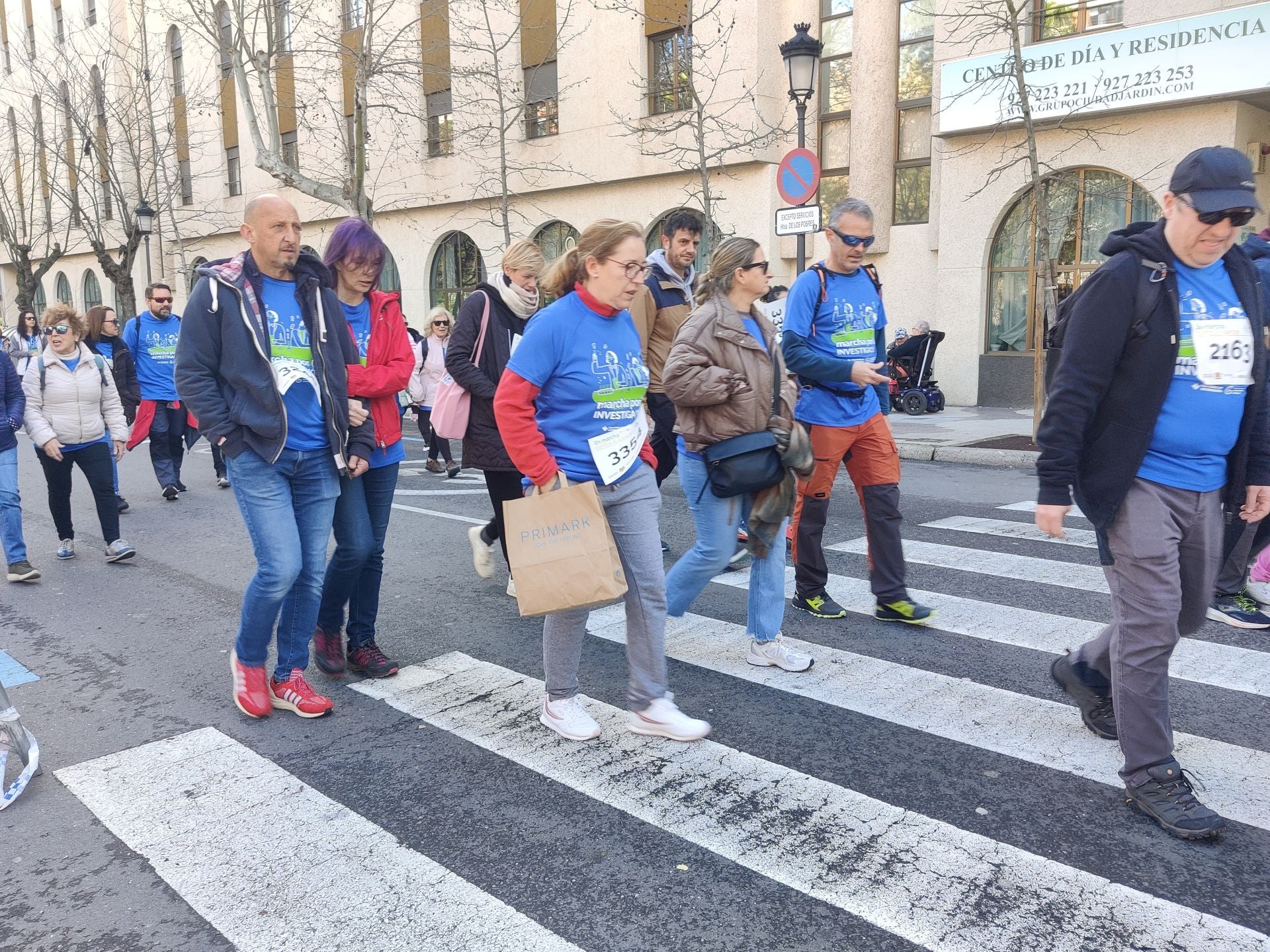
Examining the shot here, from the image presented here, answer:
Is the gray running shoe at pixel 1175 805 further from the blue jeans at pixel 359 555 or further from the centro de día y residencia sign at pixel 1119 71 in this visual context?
the centro de día y residencia sign at pixel 1119 71

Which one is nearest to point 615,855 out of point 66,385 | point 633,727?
point 633,727

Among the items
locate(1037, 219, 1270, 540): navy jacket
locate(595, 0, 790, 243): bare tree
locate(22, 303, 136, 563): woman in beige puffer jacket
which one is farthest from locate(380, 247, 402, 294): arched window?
locate(1037, 219, 1270, 540): navy jacket

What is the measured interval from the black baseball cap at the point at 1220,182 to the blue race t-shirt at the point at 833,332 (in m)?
2.18

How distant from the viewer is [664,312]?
5820 millimetres

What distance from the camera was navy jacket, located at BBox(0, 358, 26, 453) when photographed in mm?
6840

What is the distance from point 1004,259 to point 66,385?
14.6 meters

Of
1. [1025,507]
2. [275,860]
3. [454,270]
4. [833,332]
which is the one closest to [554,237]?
[454,270]

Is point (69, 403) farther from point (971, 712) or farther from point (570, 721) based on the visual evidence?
point (971, 712)

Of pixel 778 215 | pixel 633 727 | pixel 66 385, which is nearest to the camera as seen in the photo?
pixel 633 727

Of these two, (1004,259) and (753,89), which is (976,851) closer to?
(1004,259)

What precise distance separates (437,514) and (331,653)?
419 centimetres

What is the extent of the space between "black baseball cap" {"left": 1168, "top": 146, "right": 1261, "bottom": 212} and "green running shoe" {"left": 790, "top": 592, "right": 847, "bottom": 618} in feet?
9.68

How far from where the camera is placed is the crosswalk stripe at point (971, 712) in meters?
3.53

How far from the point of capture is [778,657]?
468cm
